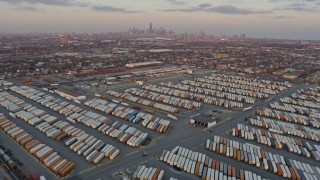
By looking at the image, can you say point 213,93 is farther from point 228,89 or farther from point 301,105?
point 301,105

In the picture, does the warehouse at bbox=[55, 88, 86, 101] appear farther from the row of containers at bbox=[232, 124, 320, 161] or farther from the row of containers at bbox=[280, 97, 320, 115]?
the row of containers at bbox=[280, 97, 320, 115]

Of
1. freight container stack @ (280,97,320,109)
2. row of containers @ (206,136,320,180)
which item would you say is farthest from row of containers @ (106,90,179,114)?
freight container stack @ (280,97,320,109)

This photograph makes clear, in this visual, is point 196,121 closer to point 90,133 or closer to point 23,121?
point 90,133

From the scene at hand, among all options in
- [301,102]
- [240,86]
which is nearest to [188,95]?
[240,86]

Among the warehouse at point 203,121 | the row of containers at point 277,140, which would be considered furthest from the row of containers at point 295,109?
the warehouse at point 203,121

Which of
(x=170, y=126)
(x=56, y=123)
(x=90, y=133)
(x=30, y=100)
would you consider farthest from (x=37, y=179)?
(x=30, y=100)
